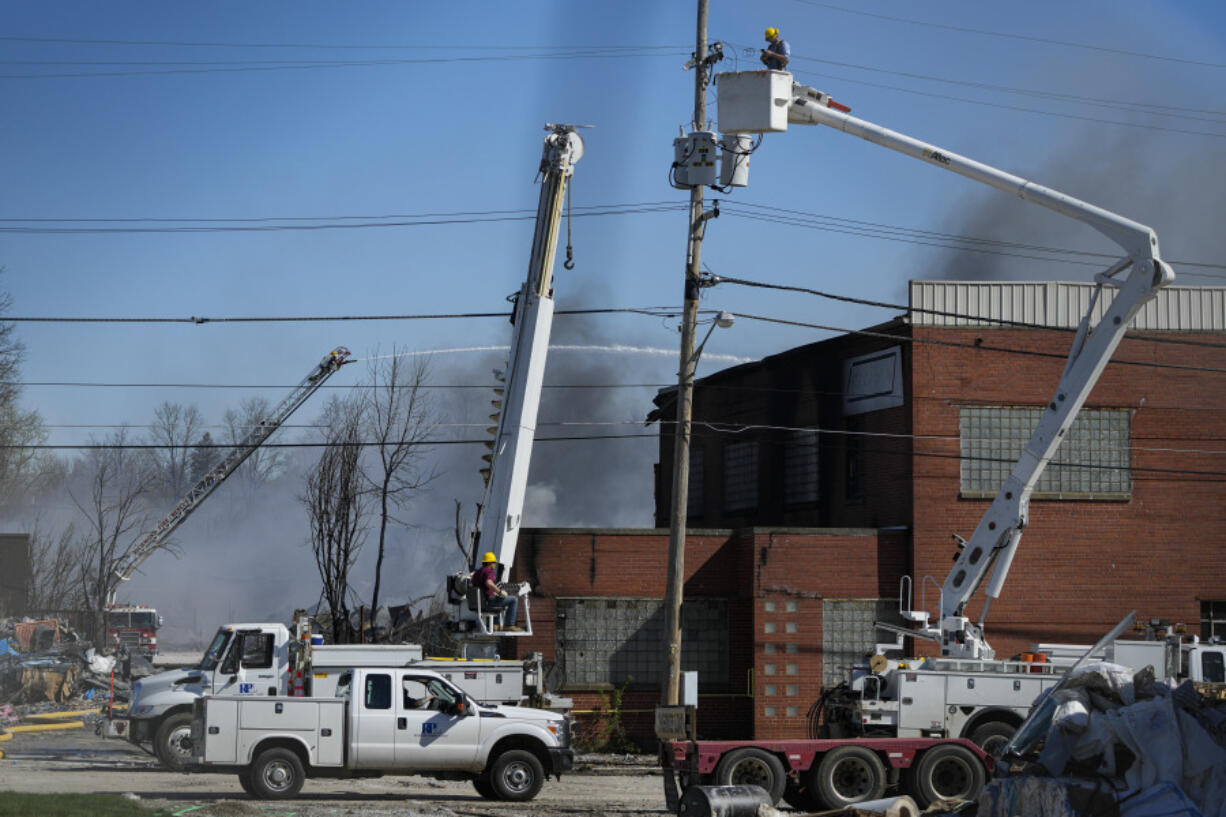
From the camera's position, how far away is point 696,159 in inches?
901

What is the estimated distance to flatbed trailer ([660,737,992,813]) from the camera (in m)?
16.9

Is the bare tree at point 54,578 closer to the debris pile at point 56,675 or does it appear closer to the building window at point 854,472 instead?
the debris pile at point 56,675

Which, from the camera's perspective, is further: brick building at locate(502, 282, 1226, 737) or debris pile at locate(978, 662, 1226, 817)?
brick building at locate(502, 282, 1226, 737)

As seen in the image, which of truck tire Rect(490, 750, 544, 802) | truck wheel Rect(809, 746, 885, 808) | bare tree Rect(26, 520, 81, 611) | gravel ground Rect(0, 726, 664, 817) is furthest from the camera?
bare tree Rect(26, 520, 81, 611)

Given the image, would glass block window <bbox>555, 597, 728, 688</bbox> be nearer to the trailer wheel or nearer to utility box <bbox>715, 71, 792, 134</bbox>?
the trailer wheel

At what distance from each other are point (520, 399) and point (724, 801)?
919cm

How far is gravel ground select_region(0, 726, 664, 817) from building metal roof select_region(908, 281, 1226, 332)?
12383 mm

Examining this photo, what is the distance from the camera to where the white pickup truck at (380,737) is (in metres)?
18.0

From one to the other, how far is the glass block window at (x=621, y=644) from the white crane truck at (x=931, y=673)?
8136mm

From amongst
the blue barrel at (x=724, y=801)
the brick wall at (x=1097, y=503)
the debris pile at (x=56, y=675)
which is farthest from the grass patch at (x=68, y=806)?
the brick wall at (x=1097, y=503)

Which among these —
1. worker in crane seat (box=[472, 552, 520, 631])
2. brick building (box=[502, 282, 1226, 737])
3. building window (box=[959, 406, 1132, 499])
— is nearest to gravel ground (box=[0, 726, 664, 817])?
worker in crane seat (box=[472, 552, 520, 631])

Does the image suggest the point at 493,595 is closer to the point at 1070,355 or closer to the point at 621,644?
the point at 621,644

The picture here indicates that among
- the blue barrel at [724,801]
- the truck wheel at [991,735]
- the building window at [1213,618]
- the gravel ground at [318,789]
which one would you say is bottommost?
the gravel ground at [318,789]

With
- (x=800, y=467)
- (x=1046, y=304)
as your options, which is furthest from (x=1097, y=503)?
(x=800, y=467)
